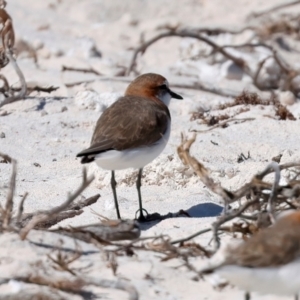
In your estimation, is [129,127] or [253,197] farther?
[129,127]

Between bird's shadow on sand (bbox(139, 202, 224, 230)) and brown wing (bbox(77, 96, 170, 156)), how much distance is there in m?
0.47

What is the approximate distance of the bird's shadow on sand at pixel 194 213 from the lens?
542 centimetres

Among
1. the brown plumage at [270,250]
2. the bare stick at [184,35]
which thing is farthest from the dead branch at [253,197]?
the bare stick at [184,35]

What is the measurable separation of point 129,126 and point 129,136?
0.10 m

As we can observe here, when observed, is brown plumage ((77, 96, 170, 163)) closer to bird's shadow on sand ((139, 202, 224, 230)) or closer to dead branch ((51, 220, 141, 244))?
bird's shadow on sand ((139, 202, 224, 230))

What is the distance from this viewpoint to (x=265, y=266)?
362 cm

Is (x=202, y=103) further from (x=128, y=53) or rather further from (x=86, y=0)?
(x=86, y=0)

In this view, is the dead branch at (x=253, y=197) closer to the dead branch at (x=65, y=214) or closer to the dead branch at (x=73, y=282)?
the dead branch at (x=73, y=282)

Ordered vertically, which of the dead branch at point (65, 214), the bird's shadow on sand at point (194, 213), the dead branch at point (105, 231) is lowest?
the dead branch at point (65, 214)

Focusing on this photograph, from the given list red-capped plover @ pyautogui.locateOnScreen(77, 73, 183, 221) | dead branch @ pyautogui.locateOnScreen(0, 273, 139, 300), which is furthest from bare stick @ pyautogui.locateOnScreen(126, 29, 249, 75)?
dead branch @ pyautogui.locateOnScreen(0, 273, 139, 300)

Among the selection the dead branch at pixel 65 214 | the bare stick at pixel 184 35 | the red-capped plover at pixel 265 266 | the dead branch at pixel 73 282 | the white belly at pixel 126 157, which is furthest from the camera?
the bare stick at pixel 184 35

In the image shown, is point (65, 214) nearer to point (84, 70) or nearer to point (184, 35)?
point (84, 70)

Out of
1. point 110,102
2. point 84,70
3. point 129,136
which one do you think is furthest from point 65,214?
point 84,70

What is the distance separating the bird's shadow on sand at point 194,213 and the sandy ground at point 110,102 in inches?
0.4
